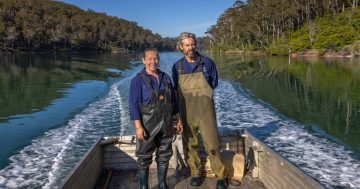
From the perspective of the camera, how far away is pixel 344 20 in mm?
71062

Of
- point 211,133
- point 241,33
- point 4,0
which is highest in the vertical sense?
point 4,0

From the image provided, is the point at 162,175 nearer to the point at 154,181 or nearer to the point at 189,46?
the point at 154,181

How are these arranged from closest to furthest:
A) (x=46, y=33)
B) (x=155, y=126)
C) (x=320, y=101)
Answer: (x=155, y=126), (x=320, y=101), (x=46, y=33)

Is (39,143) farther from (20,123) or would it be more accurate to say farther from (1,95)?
(1,95)

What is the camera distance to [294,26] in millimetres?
91812

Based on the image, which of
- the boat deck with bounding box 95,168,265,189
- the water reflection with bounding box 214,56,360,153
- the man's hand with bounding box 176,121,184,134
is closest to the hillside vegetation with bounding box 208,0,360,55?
the water reflection with bounding box 214,56,360,153

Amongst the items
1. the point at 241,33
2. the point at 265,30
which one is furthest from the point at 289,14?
the point at 241,33

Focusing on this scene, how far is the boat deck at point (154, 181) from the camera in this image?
5770 mm

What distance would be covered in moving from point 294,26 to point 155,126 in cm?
9318

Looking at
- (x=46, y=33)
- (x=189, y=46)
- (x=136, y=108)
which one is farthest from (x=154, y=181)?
(x=46, y=33)

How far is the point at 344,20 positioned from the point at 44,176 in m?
74.0

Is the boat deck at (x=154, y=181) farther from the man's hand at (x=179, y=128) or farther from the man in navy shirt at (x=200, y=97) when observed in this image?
the man's hand at (x=179, y=128)

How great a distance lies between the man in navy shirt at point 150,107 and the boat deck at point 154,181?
75 centimetres

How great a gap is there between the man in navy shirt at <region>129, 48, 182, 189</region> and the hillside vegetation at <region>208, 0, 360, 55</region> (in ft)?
196
